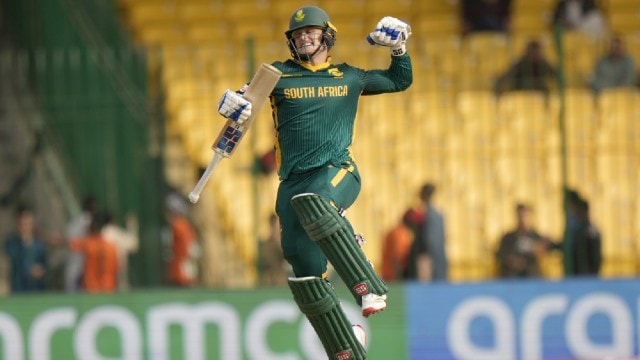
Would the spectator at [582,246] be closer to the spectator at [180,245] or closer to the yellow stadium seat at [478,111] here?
the yellow stadium seat at [478,111]

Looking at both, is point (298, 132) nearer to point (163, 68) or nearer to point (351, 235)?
point (351, 235)

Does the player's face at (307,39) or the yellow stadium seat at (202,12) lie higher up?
the yellow stadium seat at (202,12)

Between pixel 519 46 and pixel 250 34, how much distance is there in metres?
4.93

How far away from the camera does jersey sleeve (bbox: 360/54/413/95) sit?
11.0 metres

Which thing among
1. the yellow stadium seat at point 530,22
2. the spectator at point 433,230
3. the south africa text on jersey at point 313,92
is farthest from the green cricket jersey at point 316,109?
the yellow stadium seat at point 530,22

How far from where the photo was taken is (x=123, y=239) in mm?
16062

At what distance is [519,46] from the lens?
15883 millimetres

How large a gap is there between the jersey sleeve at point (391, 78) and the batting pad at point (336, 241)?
92 centimetres

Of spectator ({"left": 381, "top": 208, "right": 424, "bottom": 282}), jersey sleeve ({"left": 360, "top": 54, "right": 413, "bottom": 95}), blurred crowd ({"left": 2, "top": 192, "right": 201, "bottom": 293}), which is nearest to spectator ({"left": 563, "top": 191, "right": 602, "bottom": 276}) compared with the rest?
spectator ({"left": 381, "top": 208, "right": 424, "bottom": 282})

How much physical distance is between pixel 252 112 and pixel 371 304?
1.42 meters

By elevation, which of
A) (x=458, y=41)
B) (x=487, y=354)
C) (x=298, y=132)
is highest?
(x=458, y=41)

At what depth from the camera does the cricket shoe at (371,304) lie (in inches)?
410

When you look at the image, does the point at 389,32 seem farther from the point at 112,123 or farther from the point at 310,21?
the point at 112,123

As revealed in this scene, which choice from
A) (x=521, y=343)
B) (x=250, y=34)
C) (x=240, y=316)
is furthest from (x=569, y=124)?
(x=250, y=34)
